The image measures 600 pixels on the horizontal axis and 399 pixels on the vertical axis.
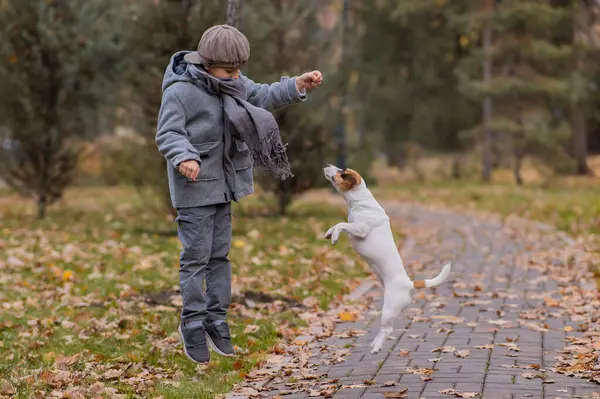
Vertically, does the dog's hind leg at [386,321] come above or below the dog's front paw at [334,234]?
below

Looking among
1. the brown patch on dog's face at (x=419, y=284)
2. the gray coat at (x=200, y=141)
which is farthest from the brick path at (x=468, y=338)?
the gray coat at (x=200, y=141)

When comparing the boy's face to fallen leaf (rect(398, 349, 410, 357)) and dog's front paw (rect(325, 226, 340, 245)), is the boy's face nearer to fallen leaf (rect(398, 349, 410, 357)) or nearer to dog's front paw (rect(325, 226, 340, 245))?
dog's front paw (rect(325, 226, 340, 245))

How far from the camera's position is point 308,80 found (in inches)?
223

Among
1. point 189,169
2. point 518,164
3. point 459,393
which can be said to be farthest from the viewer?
point 518,164

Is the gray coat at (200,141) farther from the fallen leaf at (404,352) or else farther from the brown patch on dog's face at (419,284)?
the fallen leaf at (404,352)

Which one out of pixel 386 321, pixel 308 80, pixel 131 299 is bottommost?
pixel 131 299

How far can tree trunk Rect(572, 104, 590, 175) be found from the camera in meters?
28.5

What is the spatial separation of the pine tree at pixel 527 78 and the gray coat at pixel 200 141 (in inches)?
797

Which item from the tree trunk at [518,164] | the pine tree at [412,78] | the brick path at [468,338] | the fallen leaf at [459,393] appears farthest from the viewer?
the pine tree at [412,78]

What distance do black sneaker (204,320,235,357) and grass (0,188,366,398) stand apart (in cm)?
10

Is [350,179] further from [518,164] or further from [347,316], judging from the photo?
[518,164]

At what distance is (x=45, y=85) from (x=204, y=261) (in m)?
11.6

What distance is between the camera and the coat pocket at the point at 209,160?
18.2 ft

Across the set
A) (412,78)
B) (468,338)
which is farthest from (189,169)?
(412,78)
